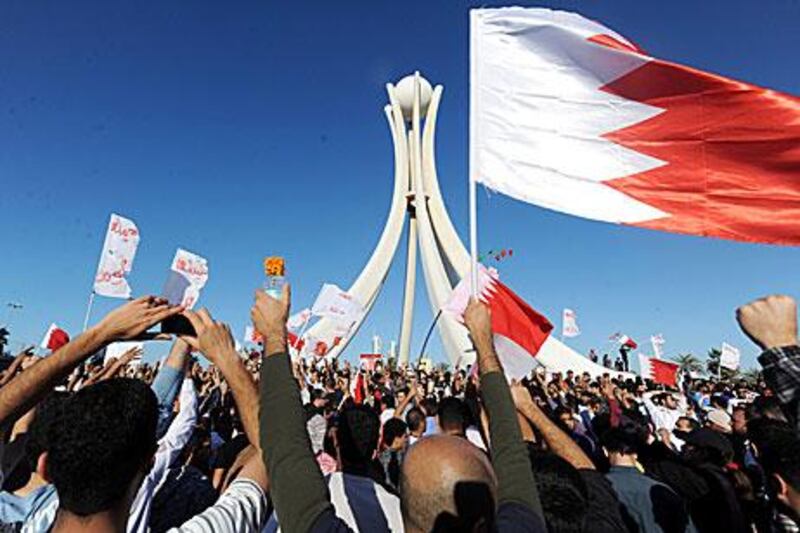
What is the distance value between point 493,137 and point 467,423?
6.81ft

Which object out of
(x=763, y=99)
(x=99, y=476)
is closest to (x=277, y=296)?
(x=99, y=476)

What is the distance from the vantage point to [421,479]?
1.04 metres

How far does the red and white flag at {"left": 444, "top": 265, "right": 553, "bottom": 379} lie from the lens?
3.47 m

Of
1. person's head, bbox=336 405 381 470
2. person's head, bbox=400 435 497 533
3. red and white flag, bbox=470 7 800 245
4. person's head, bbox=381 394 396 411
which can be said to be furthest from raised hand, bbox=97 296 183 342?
person's head, bbox=381 394 396 411

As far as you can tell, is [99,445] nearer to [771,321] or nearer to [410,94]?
[771,321]

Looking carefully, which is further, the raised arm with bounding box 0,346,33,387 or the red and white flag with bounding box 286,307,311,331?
the red and white flag with bounding box 286,307,311,331

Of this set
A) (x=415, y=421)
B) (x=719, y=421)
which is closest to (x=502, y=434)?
(x=415, y=421)

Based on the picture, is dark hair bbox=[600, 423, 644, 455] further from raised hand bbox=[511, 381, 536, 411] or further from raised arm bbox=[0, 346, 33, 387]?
raised arm bbox=[0, 346, 33, 387]

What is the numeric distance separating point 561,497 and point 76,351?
1326mm

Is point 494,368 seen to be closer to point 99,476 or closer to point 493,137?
point 99,476

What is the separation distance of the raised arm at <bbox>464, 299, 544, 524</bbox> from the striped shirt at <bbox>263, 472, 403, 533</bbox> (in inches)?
22.0

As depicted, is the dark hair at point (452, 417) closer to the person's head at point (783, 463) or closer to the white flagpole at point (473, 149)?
the white flagpole at point (473, 149)

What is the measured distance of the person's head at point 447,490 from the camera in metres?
0.99

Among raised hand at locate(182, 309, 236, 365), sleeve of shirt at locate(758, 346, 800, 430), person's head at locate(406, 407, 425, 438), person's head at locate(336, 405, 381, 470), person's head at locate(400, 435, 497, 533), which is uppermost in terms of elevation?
raised hand at locate(182, 309, 236, 365)
